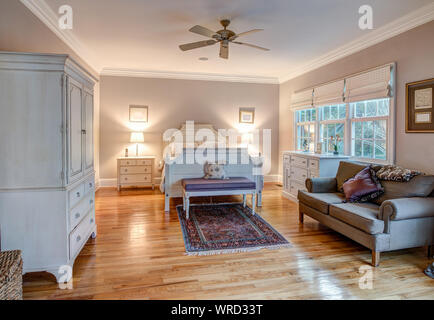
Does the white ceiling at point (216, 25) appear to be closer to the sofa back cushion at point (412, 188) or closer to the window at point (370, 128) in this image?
the window at point (370, 128)

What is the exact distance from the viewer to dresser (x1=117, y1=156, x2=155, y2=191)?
6.00 m

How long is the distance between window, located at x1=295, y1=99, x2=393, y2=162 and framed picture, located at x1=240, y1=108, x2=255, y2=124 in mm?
1375

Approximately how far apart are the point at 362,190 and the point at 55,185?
3.24m

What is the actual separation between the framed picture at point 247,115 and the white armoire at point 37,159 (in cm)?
501

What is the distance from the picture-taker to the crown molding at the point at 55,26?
9.81 feet

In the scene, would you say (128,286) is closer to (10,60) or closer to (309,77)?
(10,60)

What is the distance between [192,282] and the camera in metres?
2.30

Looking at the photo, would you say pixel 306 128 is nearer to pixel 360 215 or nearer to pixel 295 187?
pixel 295 187

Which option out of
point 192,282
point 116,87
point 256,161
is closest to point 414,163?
point 256,161

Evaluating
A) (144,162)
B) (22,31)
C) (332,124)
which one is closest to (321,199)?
(332,124)

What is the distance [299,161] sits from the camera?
198 inches

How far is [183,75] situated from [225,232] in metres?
4.37
